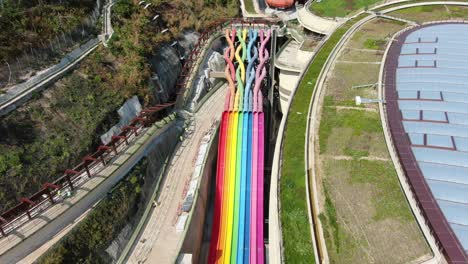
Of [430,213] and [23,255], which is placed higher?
[430,213]

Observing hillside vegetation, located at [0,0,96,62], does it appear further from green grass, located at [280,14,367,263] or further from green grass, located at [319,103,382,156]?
green grass, located at [319,103,382,156]

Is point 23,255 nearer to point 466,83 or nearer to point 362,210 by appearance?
point 362,210

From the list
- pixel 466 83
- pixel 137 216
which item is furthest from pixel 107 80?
pixel 466 83

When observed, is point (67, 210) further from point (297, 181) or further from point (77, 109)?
point (297, 181)

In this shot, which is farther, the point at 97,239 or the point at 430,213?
the point at 97,239

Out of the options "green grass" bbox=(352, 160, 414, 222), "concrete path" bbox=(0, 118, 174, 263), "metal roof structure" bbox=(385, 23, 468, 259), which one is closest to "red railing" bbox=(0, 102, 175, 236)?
"concrete path" bbox=(0, 118, 174, 263)

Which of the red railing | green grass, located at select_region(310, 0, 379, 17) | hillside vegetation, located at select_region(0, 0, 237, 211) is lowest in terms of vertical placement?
the red railing

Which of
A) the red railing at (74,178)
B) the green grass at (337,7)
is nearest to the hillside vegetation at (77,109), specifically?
the red railing at (74,178)
